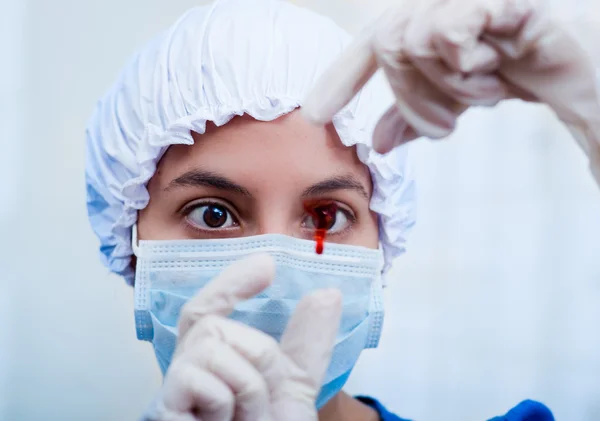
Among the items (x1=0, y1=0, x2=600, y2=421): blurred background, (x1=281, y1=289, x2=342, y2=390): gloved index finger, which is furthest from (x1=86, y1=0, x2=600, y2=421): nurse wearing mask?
(x1=0, y1=0, x2=600, y2=421): blurred background

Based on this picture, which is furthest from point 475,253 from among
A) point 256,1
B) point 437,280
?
point 256,1

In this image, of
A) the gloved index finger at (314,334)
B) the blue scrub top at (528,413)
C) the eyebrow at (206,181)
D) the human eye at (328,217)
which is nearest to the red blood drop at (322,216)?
the human eye at (328,217)

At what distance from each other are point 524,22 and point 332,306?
0.39 metres

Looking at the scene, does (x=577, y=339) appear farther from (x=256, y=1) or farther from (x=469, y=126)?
(x=256, y=1)

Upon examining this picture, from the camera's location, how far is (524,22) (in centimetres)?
54

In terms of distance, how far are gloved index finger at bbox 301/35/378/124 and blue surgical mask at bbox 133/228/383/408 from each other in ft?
1.17

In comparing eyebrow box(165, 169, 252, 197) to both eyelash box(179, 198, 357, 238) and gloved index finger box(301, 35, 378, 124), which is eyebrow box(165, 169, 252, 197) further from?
gloved index finger box(301, 35, 378, 124)

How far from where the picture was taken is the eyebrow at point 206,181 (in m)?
0.96

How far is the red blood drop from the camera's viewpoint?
1.00 meters

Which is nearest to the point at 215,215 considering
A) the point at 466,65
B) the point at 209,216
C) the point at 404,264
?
the point at 209,216

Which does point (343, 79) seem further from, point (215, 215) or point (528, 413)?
point (528, 413)

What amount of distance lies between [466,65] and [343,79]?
14cm

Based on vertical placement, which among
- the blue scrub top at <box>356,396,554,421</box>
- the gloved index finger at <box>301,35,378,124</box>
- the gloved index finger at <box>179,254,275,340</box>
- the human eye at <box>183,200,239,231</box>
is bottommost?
the blue scrub top at <box>356,396,554,421</box>

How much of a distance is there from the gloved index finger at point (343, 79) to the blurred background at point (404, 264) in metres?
1.01
